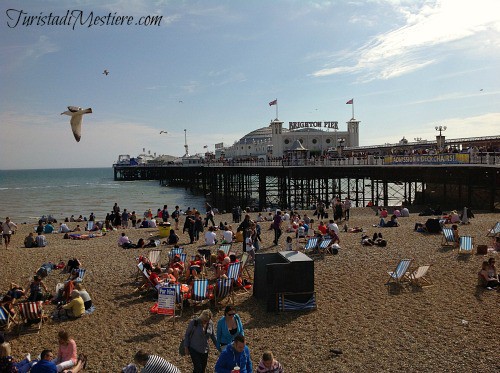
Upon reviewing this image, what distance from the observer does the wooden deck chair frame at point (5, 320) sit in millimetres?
6860

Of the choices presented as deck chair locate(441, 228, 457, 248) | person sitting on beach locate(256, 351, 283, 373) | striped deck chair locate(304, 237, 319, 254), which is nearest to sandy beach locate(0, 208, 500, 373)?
striped deck chair locate(304, 237, 319, 254)

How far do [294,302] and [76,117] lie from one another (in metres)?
6.61

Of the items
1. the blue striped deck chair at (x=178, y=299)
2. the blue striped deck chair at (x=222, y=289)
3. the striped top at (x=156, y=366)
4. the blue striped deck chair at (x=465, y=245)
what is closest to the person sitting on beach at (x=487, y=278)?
the blue striped deck chair at (x=465, y=245)

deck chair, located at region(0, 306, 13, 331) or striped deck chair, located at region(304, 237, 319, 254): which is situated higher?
striped deck chair, located at region(304, 237, 319, 254)

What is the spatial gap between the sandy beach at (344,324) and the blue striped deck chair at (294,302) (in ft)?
0.44

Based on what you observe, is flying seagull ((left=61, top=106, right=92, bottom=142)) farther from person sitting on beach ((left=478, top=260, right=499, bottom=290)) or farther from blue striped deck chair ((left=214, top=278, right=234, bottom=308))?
person sitting on beach ((left=478, top=260, right=499, bottom=290))

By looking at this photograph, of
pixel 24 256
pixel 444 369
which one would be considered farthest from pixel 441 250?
pixel 24 256

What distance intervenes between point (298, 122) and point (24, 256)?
47584mm

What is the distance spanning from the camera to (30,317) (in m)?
7.06

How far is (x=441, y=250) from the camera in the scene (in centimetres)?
1110

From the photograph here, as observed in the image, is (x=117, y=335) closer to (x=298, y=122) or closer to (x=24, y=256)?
(x=24, y=256)

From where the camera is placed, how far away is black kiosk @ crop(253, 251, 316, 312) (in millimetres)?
7129

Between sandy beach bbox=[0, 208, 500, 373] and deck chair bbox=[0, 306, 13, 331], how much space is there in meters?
0.28

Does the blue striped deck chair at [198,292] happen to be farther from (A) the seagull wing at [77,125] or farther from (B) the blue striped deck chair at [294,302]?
(A) the seagull wing at [77,125]
